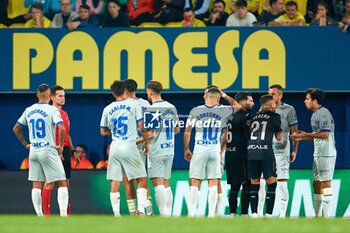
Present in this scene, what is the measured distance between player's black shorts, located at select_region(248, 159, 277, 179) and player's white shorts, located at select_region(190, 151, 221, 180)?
49cm

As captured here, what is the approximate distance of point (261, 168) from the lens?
51.4ft

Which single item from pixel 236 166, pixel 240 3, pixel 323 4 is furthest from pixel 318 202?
pixel 240 3

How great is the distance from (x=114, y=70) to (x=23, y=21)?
1938 millimetres

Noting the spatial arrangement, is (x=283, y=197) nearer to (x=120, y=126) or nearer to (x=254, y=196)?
(x=254, y=196)

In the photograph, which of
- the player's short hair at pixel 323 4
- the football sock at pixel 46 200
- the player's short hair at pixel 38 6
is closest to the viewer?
the football sock at pixel 46 200

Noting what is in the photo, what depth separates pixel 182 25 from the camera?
19.1 m

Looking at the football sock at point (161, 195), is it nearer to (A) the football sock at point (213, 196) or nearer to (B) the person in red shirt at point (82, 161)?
(A) the football sock at point (213, 196)

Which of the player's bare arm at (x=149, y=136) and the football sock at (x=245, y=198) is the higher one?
the player's bare arm at (x=149, y=136)

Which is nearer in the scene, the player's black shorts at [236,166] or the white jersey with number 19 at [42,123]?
the white jersey with number 19 at [42,123]

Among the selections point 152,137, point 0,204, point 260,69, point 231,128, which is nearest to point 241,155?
point 231,128

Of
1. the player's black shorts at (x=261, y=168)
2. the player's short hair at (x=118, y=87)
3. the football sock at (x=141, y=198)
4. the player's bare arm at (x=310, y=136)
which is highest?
the player's short hair at (x=118, y=87)

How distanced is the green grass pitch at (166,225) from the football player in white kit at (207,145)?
3.63m

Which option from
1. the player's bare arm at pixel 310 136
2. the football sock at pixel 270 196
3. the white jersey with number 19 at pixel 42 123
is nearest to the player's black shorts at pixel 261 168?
the football sock at pixel 270 196

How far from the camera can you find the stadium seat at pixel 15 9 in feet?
65.1
